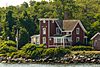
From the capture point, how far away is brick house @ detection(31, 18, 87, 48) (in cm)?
6944

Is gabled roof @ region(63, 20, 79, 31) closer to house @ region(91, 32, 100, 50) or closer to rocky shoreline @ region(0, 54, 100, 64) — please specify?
house @ region(91, 32, 100, 50)

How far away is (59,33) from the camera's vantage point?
232 ft

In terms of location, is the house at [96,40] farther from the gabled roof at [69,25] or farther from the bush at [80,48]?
the gabled roof at [69,25]

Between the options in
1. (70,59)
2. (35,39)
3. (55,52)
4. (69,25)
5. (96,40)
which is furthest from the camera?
(35,39)

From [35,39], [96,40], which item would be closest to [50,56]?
[96,40]

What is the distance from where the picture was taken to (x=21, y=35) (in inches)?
2884

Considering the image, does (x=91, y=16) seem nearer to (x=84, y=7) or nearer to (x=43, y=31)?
(x=84, y=7)

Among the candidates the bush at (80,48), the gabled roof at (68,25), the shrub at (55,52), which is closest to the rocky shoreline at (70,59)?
the shrub at (55,52)

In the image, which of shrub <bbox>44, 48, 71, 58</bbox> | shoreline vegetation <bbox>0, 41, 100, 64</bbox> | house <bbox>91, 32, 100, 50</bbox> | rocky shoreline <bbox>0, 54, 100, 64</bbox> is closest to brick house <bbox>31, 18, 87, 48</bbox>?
Answer: house <bbox>91, 32, 100, 50</bbox>

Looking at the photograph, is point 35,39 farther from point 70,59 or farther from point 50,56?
point 70,59

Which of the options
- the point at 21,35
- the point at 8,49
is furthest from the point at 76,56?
the point at 21,35

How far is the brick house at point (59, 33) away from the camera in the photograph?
228ft

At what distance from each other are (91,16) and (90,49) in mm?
16263

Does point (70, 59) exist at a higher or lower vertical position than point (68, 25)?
lower
